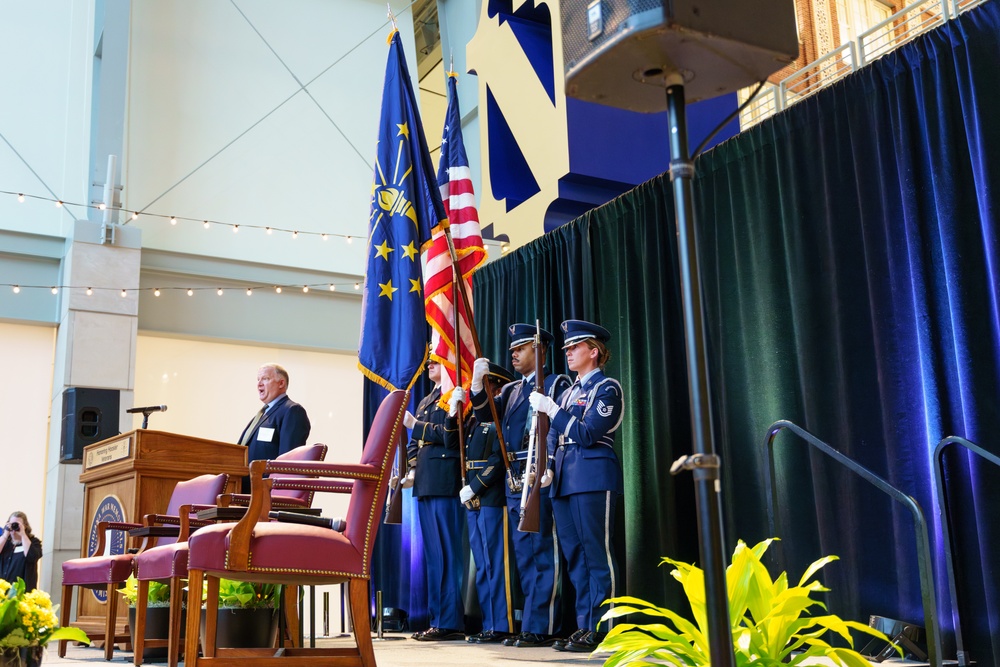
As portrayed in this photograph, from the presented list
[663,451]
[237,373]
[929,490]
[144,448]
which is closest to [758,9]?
[929,490]

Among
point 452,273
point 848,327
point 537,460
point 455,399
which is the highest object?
point 452,273

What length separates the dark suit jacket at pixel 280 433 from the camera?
485 cm

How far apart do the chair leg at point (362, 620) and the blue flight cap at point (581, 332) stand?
1805 mm

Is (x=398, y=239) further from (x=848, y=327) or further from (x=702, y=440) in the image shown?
(x=702, y=440)

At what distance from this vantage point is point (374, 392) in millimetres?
7051

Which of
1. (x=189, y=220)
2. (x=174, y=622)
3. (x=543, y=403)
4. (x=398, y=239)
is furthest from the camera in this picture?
(x=189, y=220)

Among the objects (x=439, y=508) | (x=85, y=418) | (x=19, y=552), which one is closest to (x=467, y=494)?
(x=439, y=508)

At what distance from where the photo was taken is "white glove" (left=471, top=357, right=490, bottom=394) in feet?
15.5

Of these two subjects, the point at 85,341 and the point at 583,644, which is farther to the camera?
the point at 85,341

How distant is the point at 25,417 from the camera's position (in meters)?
7.60

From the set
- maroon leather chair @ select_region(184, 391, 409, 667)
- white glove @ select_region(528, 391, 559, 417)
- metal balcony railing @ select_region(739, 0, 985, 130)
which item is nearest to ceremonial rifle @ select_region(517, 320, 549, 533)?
white glove @ select_region(528, 391, 559, 417)

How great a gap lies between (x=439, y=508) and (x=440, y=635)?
25.4 inches

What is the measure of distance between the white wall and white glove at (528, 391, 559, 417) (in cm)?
477

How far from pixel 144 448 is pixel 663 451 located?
Answer: 7.87 ft
